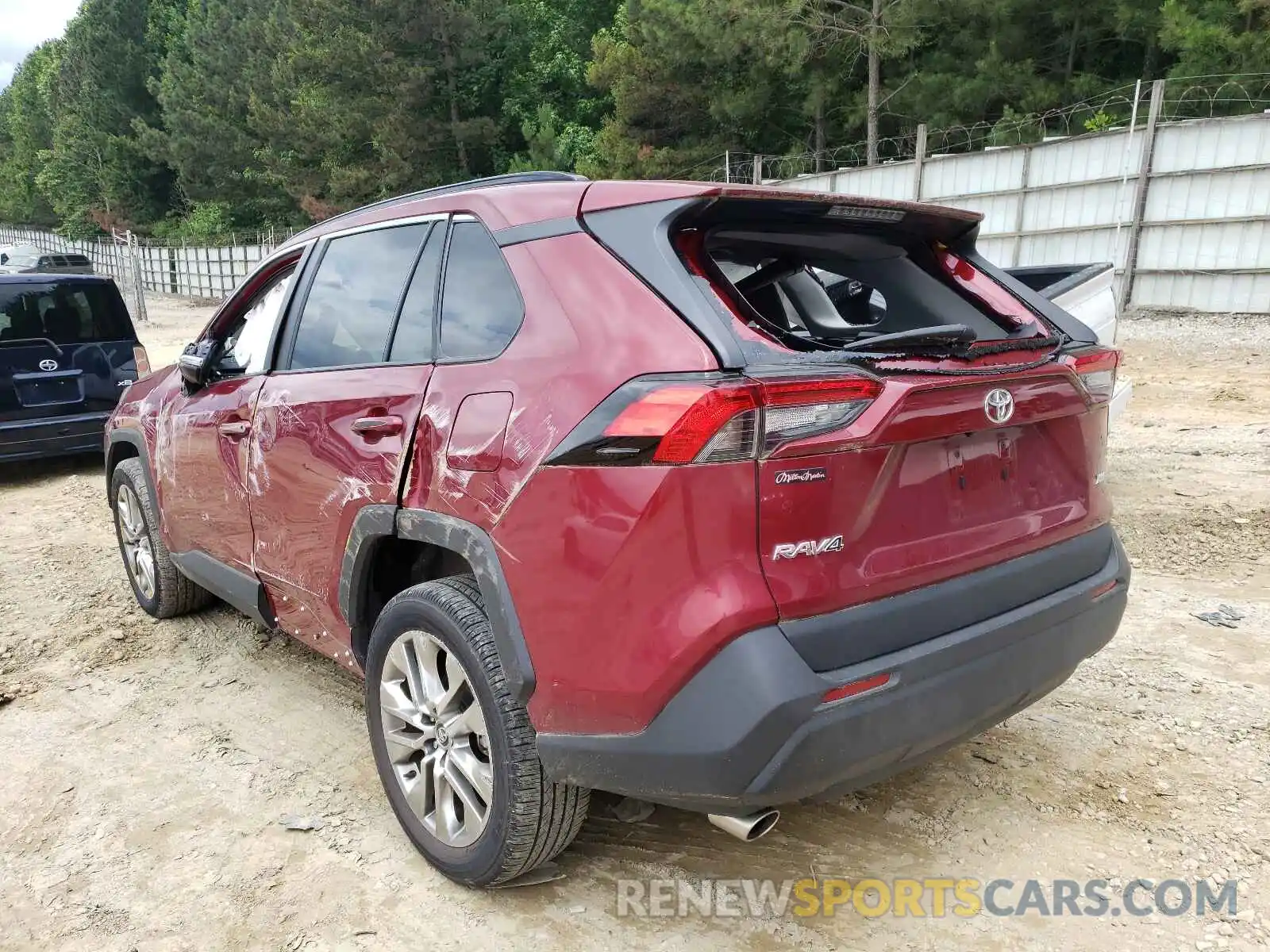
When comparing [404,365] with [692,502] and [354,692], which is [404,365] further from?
[354,692]

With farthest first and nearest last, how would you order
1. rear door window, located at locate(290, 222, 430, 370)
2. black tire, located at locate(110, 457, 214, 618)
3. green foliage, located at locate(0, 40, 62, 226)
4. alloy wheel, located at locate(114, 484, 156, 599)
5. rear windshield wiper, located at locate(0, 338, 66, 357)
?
green foliage, located at locate(0, 40, 62, 226) → rear windshield wiper, located at locate(0, 338, 66, 357) → alloy wheel, located at locate(114, 484, 156, 599) → black tire, located at locate(110, 457, 214, 618) → rear door window, located at locate(290, 222, 430, 370)

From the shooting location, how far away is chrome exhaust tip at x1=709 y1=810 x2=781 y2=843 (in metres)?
1.95

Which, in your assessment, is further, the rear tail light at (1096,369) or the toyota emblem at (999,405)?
the rear tail light at (1096,369)

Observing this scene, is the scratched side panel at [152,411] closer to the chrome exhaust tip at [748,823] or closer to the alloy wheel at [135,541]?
the alloy wheel at [135,541]

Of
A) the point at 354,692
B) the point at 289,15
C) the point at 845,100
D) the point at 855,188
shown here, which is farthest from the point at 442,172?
the point at 354,692

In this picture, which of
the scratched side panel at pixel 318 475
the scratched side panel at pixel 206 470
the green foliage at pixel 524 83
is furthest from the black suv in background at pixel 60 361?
the green foliage at pixel 524 83

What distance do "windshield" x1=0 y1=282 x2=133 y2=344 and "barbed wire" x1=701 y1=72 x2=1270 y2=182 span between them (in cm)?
1323

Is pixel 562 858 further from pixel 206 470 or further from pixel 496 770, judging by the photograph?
pixel 206 470

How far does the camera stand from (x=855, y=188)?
54.7 ft

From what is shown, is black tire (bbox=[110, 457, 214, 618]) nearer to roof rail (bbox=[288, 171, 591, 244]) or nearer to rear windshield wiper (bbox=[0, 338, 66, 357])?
roof rail (bbox=[288, 171, 591, 244])

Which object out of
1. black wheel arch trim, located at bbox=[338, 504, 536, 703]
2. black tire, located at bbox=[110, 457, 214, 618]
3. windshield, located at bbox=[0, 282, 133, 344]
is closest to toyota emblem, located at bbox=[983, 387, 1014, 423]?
black wheel arch trim, located at bbox=[338, 504, 536, 703]

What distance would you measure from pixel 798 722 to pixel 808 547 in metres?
0.35

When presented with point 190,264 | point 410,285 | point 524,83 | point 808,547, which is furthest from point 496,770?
point 524,83

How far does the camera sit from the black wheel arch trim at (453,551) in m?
2.01
